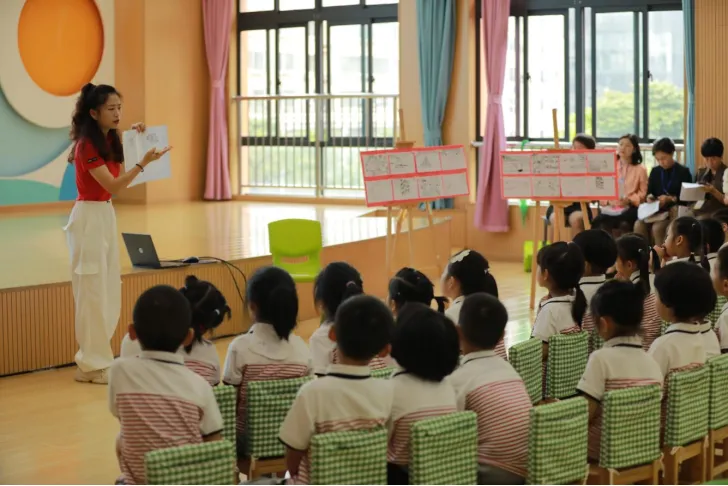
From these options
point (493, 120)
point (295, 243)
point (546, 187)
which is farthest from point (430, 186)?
point (493, 120)

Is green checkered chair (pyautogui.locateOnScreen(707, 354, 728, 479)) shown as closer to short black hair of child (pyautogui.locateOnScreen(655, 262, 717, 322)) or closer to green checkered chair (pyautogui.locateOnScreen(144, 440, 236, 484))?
short black hair of child (pyautogui.locateOnScreen(655, 262, 717, 322))

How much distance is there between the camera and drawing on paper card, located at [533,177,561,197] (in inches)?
302

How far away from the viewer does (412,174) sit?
7.88 m

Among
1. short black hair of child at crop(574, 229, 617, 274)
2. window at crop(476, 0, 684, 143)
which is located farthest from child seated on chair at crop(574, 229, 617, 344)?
window at crop(476, 0, 684, 143)

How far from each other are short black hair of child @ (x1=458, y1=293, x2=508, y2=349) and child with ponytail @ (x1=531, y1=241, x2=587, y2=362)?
101cm

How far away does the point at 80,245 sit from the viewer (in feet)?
17.5

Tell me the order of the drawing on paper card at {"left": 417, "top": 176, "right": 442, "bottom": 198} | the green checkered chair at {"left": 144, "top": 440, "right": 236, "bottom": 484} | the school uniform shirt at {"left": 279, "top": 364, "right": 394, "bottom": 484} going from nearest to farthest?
the green checkered chair at {"left": 144, "top": 440, "right": 236, "bottom": 484} → the school uniform shirt at {"left": 279, "top": 364, "right": 394, "bottom": 484} → the drawing on paper card at {"left": 417, "top": 176, "right": 442, "bottom": 198}

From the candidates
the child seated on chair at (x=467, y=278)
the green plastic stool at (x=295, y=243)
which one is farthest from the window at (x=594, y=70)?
the child seated on chair at (x=467, y=278)

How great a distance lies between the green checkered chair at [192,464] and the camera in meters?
2.42

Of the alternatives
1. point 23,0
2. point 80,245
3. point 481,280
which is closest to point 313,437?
point 481,280

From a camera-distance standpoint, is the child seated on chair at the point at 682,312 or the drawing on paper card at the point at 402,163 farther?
the drawing on paper card at the point at 402,163

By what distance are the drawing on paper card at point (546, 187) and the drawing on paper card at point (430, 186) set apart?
0.73m

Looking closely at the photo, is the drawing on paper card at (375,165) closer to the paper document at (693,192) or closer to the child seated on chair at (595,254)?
the paper document at (693,192)

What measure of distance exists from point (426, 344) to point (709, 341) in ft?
4.61
